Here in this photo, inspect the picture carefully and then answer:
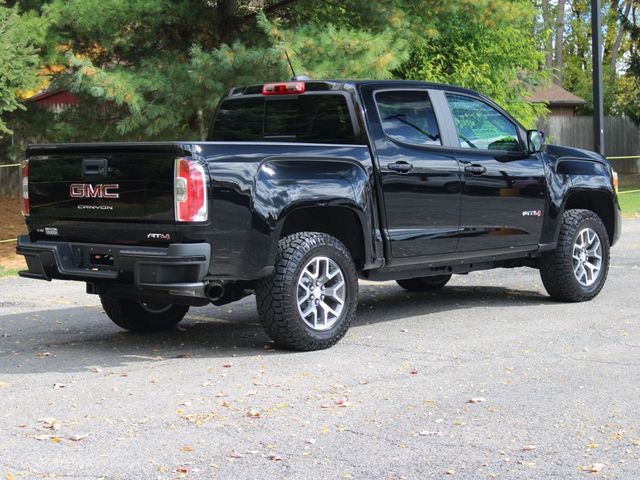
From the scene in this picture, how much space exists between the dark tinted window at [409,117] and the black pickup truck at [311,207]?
0.04 feet

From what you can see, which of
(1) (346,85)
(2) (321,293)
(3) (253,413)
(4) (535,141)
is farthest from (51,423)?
(4) (535,141)

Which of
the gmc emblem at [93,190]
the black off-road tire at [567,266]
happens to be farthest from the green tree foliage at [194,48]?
the gmc emblem at [93,190]

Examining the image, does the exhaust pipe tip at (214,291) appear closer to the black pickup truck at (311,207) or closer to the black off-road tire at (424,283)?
the black pickup truck at (311,207)

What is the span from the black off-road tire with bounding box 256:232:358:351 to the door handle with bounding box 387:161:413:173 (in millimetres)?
846

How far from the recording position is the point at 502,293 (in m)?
10.8

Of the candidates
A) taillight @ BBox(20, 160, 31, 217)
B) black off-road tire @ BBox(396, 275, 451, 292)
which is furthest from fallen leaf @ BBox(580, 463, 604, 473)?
black off-road tire @ BBox(396, 275, 451, 292)

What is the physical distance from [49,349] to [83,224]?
108 cm

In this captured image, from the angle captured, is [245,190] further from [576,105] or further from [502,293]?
[576,105]

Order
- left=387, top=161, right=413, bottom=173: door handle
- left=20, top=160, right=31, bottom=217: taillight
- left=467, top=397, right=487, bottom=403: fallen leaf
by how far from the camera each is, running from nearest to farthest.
Result: left=467, top=397, right=487, bottom=403: fallen leaf, left=20, top=160, right=31, bottom=217: taillight, left=387, top=161, right=413, bottom=173: door handle

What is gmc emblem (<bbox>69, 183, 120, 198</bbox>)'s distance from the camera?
7.52 metres

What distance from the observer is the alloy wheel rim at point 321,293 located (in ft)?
25.5

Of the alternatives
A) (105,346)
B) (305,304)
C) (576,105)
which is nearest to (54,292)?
(105,346)

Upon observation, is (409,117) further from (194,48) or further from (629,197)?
(629,197)

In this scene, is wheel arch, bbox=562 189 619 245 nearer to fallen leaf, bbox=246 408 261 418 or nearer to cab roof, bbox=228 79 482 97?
cab roof, bbox=228 79 482 97
